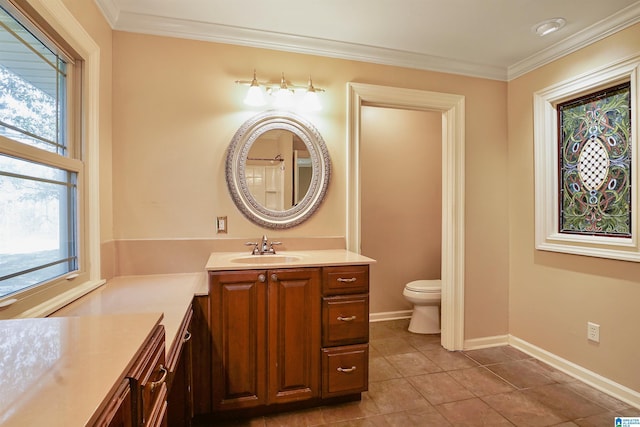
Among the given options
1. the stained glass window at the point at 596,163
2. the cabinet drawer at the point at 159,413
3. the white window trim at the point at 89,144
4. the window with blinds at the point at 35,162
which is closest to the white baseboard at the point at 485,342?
the stained glass window at the point at 596,163

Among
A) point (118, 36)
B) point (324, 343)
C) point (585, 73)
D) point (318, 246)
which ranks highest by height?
point (118, 36)

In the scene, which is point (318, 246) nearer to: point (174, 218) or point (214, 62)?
point (174, 218)

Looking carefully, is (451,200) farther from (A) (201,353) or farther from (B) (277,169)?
(A) (201,353)

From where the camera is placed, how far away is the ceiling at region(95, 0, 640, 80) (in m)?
1.99

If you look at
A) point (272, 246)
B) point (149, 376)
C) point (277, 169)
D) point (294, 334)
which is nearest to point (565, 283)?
point (294, 334)

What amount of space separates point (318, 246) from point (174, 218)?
1015 mm

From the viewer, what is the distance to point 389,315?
141 inches

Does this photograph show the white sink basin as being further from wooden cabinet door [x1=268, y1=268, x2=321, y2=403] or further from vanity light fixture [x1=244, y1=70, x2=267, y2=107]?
vanity light fixture [x1=244, y1=70, x2=267, y2=107]

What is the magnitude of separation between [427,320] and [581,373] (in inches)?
46.9

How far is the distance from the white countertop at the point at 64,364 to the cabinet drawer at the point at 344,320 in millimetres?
1115

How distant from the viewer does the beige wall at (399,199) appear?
11.5 ft

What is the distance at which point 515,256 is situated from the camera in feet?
9.40

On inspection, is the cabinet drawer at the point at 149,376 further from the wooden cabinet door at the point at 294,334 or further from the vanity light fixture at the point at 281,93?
the vanity light fixture at the point at 281,93

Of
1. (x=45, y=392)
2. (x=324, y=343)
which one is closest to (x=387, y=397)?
(x=324, y=343)
